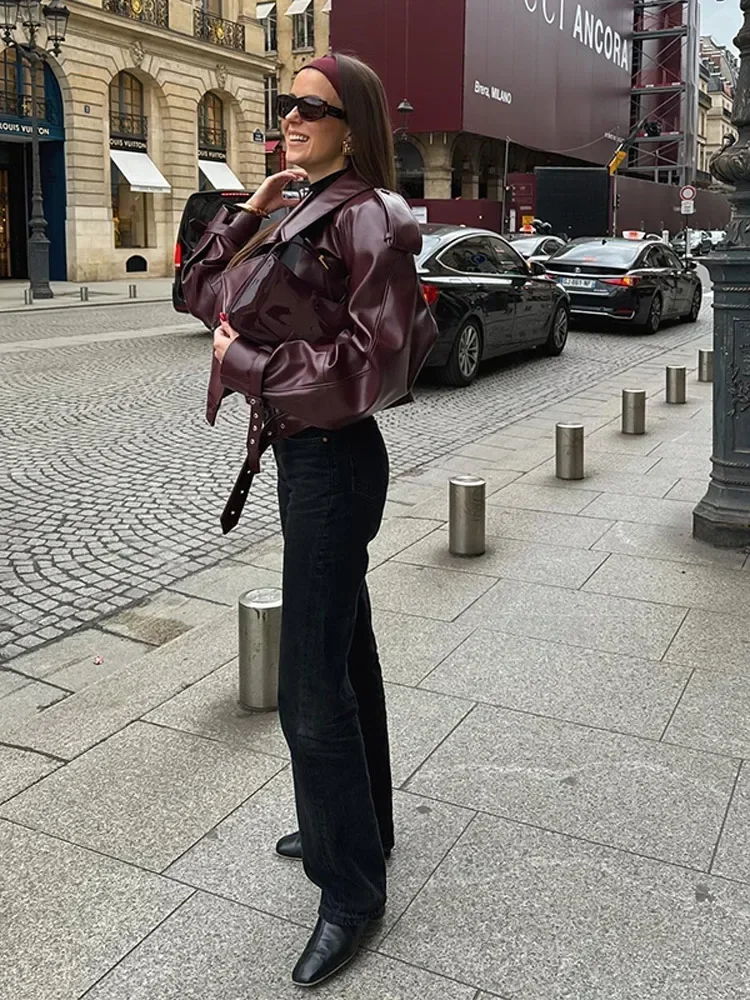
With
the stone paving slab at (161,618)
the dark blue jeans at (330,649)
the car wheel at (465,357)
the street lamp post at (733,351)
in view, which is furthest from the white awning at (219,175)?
the dark blue jeans at (330,649)

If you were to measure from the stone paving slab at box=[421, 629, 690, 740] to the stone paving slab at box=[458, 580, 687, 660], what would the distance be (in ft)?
0.39

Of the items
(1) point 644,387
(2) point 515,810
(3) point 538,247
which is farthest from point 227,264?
(3) point 538,247

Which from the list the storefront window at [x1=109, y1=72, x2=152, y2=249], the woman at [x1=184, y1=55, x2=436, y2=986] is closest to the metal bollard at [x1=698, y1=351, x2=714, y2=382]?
the woman at [x1=184, y1=55, x2=436, y2=986]

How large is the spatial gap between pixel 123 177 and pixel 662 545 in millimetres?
31223

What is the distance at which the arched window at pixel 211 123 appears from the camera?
38.1 m

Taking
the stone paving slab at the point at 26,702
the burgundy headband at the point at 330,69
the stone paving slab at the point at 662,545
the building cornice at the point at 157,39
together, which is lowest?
the stone paving slab at the point at 26,702

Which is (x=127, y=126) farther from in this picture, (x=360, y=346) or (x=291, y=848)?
(x=360, y=346)

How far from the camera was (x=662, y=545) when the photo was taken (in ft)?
19.6

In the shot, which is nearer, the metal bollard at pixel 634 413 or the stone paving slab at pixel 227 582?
the stone paving slab at pixel 227 582

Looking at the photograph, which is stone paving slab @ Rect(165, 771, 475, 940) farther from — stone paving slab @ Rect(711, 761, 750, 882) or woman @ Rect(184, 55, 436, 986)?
stone paving slab @ Rect(711, 761, 750, 882)

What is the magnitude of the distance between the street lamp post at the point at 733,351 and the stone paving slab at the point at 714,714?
6.23 feet

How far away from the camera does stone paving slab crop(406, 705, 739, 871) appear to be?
3.05m

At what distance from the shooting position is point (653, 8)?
64000 mm

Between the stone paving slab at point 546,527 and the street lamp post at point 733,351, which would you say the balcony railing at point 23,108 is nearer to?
the stone paving slab at point 546,527
